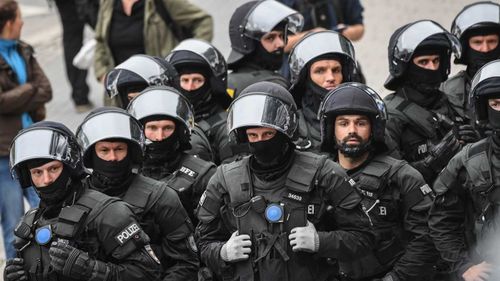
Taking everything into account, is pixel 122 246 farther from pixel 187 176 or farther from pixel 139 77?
pixel 139 77

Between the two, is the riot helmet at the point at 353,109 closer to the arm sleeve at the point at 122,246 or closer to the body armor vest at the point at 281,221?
the body armor vest at the point at 281,221

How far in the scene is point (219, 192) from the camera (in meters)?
6.43

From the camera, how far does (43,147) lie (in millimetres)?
6430

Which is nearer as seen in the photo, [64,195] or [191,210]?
[64,195]

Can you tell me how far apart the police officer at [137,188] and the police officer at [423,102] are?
1.82m

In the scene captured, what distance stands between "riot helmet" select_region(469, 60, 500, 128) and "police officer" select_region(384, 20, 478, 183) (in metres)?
0.61

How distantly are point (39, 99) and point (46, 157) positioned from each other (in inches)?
137

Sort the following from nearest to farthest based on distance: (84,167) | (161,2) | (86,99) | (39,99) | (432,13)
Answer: (84,167)
(39,99)
(161,2)
(86,99)
(432,13)

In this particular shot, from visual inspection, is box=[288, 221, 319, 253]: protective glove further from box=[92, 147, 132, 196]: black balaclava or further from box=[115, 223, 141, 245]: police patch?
box=[92, 147, 132, 196]: black balaclava

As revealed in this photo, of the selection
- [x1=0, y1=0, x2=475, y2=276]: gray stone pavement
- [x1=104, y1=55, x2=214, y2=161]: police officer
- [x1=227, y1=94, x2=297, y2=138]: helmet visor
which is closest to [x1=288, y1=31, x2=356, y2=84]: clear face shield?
[x1=104, y1=55, x2=214, y2=161]: police officer

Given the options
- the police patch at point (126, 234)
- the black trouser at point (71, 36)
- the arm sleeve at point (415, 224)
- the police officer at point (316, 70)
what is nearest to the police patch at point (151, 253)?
the police patch at point (126, 234)

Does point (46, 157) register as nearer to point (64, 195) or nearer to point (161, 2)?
point (64, 195)

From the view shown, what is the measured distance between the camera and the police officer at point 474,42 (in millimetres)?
8656

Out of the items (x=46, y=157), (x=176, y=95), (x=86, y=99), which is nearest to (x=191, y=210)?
(x=176, y=95)
